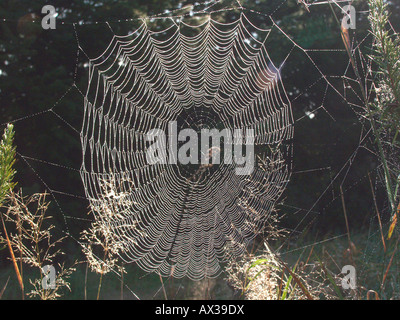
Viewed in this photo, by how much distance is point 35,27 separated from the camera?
26.5ft

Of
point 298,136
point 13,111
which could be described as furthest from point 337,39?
point 13,111

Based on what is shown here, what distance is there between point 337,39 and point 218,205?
7.02 metres

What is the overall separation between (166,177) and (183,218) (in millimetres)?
1005

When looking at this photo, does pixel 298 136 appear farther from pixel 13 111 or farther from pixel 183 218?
pixel 13 111

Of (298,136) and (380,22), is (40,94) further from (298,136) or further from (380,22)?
(380,22)

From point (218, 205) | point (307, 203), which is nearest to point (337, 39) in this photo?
point (307, 203)

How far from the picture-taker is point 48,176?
28.2 feet

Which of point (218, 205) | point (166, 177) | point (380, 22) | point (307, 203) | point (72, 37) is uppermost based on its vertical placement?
point (72, 37)

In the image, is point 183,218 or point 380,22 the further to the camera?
point 183,218
